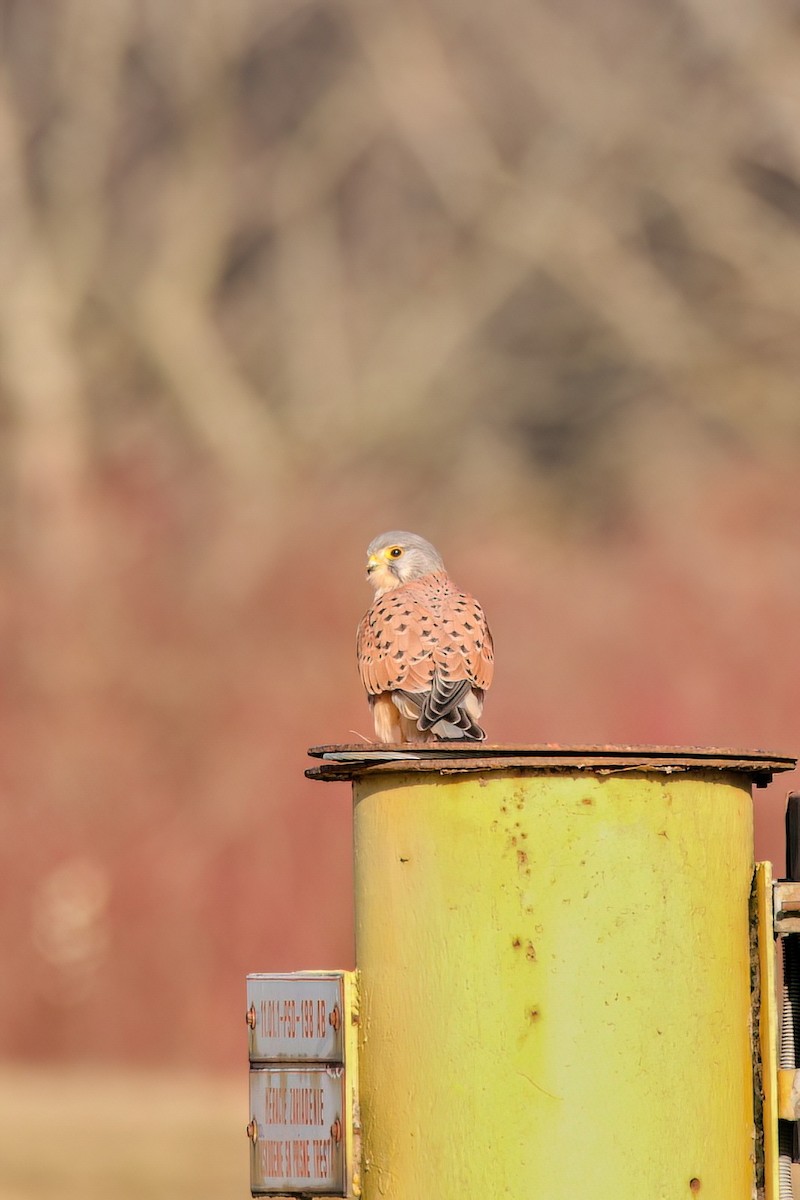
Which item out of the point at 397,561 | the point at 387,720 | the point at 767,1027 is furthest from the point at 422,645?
the point at 767,1027

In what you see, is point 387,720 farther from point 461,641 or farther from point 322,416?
point 322,416

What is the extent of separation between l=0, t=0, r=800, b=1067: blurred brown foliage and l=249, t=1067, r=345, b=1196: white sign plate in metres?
9.14

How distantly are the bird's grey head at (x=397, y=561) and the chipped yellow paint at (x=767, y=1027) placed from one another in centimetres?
274

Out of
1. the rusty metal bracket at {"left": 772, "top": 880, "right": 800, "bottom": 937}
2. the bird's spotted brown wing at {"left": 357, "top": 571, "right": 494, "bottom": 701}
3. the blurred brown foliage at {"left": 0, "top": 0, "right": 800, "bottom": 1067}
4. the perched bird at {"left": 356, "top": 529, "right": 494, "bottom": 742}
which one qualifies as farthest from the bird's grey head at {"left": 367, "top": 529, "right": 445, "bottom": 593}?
the blurred brown foliage at {"left": 0, "top": 0, "right": 800, "bottom": 1067}

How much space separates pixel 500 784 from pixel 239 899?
979cm

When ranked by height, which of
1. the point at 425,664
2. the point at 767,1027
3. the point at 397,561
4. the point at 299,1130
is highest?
the point at 397,561

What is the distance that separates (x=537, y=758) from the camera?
11.7 feet

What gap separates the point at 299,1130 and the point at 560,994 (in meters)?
0.59

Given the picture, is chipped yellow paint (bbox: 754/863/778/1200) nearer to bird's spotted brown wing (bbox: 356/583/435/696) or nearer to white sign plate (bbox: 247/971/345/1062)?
white sign plate (bbox: 247/971/345/1062)

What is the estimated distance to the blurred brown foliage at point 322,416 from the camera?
13.2 m

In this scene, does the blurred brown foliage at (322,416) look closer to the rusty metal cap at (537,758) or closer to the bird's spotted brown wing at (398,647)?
the bird's spotted brown wing at (398,647)

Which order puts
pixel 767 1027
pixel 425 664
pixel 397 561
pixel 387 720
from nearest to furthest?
pixel 767 1027 → pixel 425 664 → pixel 387 720 → pixel 397 561

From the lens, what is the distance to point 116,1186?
11.0 meters

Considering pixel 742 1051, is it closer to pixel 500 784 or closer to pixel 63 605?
pixel 500 784
